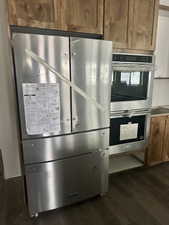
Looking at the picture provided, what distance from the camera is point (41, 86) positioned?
1.37 m

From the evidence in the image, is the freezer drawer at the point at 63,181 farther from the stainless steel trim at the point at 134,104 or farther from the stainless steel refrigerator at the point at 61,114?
the stainless steel trim at the point at 134,104

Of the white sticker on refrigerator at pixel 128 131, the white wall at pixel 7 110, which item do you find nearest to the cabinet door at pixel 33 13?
the white wall at pixel 7 110

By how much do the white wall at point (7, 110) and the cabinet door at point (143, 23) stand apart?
1.44m

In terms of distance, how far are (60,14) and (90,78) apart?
2.05 feet

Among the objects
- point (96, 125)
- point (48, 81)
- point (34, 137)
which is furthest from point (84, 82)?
point (34, 137)

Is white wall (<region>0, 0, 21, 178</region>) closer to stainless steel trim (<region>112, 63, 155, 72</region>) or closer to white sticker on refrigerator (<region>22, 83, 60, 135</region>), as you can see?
white sticker on refrigerator (<region>22, 83, 60, 135</region>)

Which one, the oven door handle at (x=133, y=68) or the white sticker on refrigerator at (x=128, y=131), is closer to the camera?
the oven door handle at (x=133, y=68)

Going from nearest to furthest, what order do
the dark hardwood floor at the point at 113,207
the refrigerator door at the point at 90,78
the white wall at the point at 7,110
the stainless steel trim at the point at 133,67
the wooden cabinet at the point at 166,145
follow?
the refrigerator door at the point at 90,78 → the dark hardwood floor at the point at 113,207 → the stainless steel trim at the point at 133,67 → the white wall at the point at 7,110 → the wooden cabinet at the point at 166,145

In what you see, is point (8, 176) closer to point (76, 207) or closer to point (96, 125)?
point (76, 207)

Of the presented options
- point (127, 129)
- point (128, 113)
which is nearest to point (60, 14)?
point (128, 113)

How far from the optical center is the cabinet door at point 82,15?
4.85 ft

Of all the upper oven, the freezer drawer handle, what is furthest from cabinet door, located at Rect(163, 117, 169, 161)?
the freezer drawer handle

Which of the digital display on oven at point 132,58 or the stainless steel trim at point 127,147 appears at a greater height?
the digital display on oven at point 132,58

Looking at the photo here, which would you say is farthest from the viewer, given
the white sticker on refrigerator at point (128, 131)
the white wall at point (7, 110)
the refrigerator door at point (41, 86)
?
the white sticker on refrigerator at point (128, 131)
